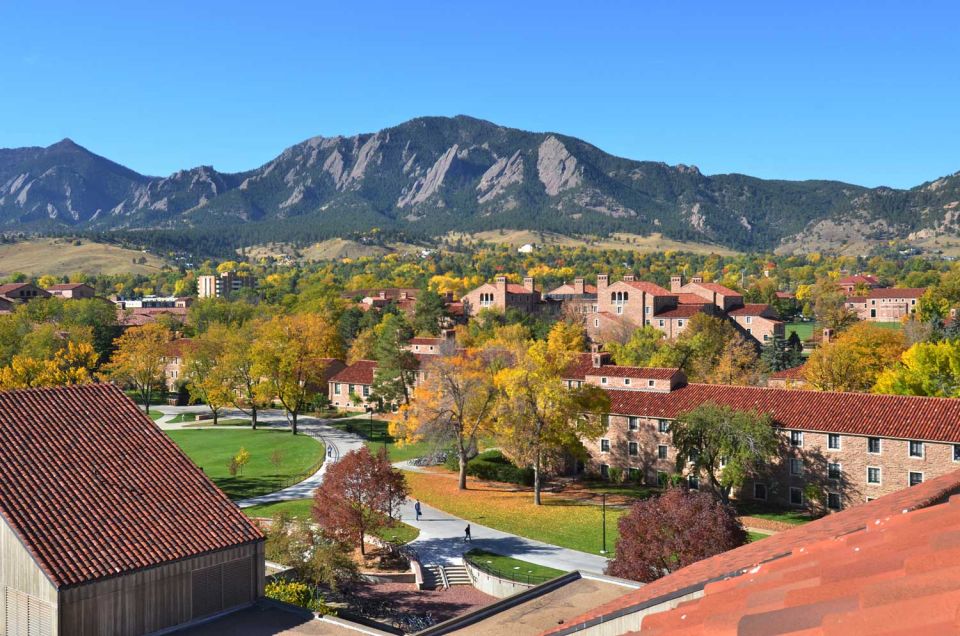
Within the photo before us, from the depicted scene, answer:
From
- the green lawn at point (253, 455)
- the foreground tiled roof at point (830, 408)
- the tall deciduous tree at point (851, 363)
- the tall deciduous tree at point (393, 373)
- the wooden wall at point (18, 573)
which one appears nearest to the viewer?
the wooden wall at point (18, 573)

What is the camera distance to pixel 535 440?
49250 millimetres

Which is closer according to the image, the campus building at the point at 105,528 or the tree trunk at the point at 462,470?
the campus building at the point at 105,528

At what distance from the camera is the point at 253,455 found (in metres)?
60.3

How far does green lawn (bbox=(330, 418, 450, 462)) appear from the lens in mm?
61194

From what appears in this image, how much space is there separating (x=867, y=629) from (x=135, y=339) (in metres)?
86.8

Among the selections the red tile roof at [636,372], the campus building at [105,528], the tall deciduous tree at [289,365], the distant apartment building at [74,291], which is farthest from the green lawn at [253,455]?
the distant apartment building at [74,291]

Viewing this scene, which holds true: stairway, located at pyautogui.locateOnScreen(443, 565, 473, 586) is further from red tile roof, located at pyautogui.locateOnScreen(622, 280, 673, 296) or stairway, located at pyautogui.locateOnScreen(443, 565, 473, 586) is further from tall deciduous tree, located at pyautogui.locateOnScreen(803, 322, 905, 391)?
red tile roof, located at pyautogui.locateOnScreen(622, 280, 673, 296)

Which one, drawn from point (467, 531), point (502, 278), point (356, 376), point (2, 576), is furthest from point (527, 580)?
point (502, 278)

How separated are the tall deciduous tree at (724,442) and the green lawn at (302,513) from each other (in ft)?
56.2

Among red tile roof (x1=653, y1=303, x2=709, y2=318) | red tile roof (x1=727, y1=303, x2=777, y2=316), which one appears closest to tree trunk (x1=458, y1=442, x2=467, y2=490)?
red tile roof (x1=653, y1=303, x2=709, y2=318)

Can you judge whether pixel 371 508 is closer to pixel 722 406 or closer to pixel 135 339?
pixel 722 406

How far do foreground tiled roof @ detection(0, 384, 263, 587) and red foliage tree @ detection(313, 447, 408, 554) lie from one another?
1514 centimetres

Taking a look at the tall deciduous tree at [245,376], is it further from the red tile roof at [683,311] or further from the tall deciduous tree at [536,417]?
the red tile roof at [683,311]

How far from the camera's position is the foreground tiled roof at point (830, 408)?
143 feet
